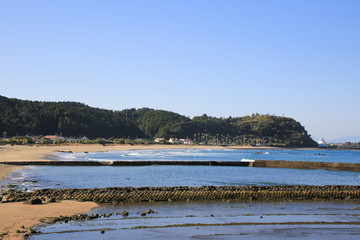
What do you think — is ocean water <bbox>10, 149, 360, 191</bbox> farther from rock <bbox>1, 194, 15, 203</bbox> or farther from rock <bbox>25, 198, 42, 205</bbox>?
rock <bbox>25, 198, 42, 205</bbox>

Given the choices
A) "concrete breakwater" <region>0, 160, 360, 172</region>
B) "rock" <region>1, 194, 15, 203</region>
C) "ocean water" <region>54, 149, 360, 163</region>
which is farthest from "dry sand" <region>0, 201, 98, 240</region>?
"ocean water" <region>54, 149, 360, 163</region>

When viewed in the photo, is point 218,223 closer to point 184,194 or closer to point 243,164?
point 184,194

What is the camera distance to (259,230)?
15.4m

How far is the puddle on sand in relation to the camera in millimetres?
14289

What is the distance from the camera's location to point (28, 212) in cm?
1675

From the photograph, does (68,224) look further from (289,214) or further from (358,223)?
(358,223)

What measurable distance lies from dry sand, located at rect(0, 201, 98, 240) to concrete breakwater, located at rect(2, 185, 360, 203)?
4.42 ft

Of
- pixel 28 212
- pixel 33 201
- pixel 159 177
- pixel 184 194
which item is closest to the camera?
pixel 28 212

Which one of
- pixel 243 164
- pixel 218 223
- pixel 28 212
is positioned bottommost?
pixel 218 223

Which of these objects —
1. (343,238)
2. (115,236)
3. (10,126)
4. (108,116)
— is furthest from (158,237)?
(108,116)

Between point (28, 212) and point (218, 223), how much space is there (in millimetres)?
8419

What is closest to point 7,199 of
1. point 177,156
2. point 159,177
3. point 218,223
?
point 218,223

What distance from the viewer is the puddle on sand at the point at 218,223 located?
14.3m

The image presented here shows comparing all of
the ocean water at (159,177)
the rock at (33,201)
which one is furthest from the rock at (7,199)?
the ocean water at (159,177)
